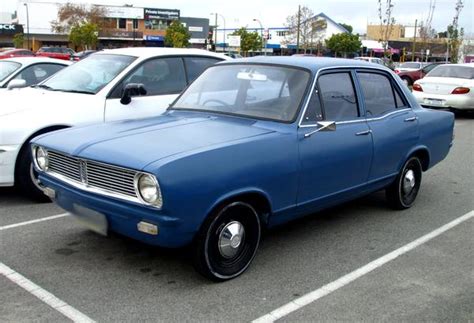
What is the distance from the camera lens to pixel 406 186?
5824 mm

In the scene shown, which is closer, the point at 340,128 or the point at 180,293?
the point at 180,293

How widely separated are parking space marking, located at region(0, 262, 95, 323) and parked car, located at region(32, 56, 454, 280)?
1.82 ft

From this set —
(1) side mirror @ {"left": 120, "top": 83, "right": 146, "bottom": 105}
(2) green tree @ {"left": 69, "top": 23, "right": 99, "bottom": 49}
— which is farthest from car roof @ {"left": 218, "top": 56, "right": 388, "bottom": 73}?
(2) green tree @ {"left": 69, "top": 23, "right": 99, "bottom": 49}

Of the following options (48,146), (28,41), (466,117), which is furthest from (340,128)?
(28,41)

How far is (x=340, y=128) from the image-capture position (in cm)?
467

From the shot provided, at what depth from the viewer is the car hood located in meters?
3.55

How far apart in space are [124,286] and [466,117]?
13.9 m

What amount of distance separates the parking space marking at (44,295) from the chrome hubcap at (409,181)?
3824 mm

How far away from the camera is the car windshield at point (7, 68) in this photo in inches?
351

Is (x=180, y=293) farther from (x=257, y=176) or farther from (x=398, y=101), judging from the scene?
(x=398, y=101)

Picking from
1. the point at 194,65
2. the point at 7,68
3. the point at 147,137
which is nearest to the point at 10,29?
the point at 7,68

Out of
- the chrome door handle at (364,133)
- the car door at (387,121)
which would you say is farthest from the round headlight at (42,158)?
the car door at (387,121)

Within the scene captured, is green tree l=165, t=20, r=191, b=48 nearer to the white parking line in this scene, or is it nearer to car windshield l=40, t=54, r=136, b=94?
car windshield l=40, t=54, r=136, b=94

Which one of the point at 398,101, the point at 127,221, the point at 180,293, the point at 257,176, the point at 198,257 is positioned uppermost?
the point at 398,101
